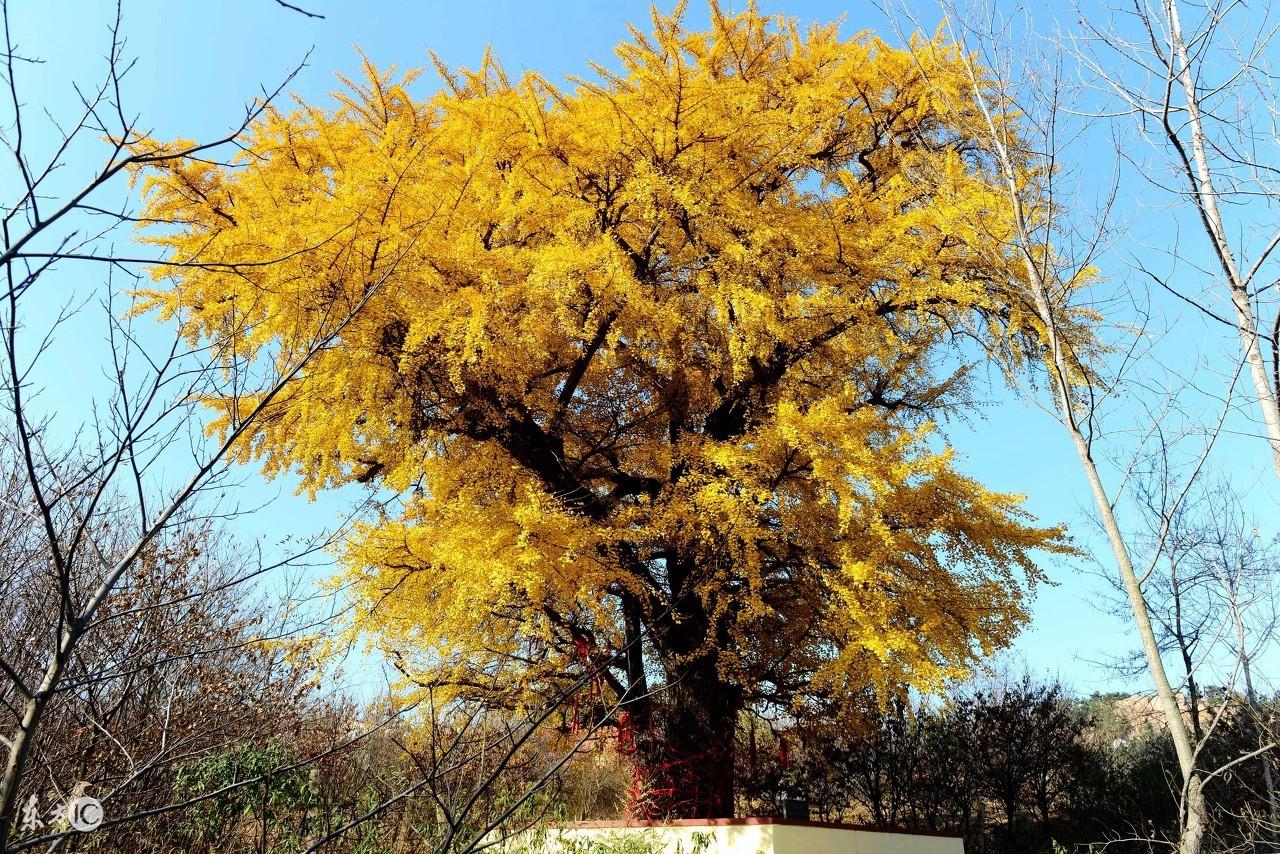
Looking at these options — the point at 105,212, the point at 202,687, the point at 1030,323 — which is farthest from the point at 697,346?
the point at 105,212

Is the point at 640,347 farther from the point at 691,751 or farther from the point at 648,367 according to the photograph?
the point at 691,751

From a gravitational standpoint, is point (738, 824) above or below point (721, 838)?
above

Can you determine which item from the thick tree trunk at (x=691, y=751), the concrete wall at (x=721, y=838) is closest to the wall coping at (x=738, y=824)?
the concrete wall at (x=721, y=838)

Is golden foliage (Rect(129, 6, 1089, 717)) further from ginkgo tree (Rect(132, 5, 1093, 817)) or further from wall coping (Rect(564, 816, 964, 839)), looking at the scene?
A: wall coping (Rect(564, 816, 964, 839))

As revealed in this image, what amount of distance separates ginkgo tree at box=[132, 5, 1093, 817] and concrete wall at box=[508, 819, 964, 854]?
0.74 metres

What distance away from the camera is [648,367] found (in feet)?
30.0

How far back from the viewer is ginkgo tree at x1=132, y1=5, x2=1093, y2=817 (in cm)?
651

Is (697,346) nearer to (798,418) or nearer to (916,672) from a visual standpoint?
(798,418)

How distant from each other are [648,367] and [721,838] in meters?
4.70

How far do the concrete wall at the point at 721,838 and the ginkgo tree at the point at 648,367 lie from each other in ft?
2.41

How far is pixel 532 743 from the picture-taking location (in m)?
9.34

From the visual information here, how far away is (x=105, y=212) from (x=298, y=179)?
301 inches

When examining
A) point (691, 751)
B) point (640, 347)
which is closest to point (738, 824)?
point (691, 751)

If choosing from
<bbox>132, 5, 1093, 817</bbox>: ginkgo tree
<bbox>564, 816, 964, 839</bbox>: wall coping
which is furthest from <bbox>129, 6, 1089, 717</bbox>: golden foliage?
<bbox>564, 816, 964, 839</bbox>: wall coping
